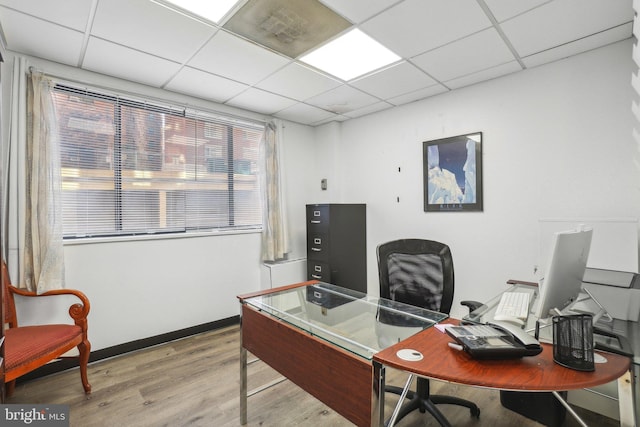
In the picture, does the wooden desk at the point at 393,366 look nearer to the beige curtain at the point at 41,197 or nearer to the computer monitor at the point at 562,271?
the computer monitor at the point at 562,271

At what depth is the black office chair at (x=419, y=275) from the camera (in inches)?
80.4

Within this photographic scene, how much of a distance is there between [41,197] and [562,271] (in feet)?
10.8

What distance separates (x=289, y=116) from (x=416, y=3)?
2.32 metres

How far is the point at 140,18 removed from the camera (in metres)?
1.88

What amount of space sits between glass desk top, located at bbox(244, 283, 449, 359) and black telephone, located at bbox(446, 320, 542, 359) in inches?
9.2

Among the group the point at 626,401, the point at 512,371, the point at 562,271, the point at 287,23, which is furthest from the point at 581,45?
the point at 512,371

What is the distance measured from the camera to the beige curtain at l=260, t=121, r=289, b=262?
3736 mm

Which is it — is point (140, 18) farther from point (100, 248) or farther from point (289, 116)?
point (289, 116)

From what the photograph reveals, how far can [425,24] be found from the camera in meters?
1.98

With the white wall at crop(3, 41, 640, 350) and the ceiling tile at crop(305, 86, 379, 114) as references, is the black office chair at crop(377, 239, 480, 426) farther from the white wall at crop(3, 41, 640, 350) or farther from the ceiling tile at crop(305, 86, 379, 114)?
the ceiling tile at crop(305, 86, 379, 114)

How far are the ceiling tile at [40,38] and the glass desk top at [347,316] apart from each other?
218 cm

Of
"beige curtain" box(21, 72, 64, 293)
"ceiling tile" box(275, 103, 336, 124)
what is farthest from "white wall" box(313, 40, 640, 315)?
"beige curtain" box(21, 72, 64, 293)

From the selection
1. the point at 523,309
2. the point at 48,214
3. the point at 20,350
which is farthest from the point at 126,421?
the point at 523,309

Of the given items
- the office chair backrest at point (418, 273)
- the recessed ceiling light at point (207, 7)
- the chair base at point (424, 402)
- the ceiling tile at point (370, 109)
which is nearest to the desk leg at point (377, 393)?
the chair base at point (424, 402)
